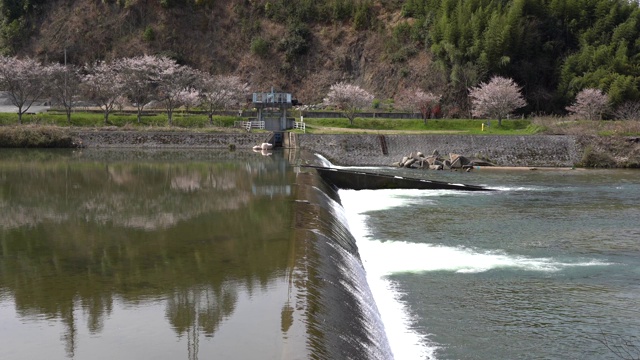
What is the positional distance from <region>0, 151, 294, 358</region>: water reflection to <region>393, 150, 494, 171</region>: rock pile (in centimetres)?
1468

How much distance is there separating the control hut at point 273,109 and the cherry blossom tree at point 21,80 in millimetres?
17270

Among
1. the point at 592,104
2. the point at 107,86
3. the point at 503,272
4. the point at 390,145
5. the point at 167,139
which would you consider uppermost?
the point at 107,86

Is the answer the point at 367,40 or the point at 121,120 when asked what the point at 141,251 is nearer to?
the point at 121,120

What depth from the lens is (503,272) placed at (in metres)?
13.6

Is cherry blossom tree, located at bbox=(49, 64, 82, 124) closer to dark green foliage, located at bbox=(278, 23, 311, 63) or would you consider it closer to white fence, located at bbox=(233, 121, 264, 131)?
white fence, located at bbox=(233, 121, 264, 131)

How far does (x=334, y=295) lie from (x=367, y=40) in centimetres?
6064

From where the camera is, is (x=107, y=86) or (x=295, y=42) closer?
(x=107, y=86)

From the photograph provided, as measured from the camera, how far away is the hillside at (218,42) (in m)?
67.1

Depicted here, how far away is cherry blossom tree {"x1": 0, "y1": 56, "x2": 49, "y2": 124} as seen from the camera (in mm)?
47656

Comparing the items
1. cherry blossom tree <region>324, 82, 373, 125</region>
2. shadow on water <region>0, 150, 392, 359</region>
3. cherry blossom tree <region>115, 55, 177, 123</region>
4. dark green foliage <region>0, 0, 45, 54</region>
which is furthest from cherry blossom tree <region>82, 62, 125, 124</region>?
shadow on water <region>0, 150, 392, 359</region>

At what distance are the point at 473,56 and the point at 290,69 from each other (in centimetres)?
2057

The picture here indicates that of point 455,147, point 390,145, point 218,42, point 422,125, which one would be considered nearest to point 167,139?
point 390,145

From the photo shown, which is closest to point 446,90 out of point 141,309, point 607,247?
point 607,247

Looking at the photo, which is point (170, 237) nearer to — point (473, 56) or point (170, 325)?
point (170, 325)
